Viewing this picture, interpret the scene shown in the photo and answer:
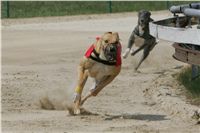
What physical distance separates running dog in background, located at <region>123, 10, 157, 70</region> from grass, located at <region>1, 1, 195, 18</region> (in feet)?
38.8

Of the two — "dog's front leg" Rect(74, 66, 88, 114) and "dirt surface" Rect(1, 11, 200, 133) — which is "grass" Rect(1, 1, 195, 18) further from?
"dog's front leg" Rect(74, 66, 88, 114)

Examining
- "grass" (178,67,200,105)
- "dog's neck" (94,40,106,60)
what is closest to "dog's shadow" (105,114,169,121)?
"dog's neck" (94,40,106,60)

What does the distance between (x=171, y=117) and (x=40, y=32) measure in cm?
1016

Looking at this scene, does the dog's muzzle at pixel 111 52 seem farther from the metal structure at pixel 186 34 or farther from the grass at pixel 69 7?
the grass at pixel 69 7

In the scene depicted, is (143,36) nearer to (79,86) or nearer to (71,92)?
(71,92)

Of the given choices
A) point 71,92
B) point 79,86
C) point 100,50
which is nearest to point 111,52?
point 100,50

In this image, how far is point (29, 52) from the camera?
1430cm

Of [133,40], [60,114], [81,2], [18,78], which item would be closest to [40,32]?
[133,40]

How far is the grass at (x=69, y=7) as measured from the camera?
2559 centimetres

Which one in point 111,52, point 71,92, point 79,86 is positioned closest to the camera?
point 111,52

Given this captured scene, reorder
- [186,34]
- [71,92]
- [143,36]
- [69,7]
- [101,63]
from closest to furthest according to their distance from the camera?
1. [186,34]
2. [101,63]
3. [71,92]
4. [143,36]
5. [69,7]

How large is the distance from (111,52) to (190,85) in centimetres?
276

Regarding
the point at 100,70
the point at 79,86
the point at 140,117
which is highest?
the point at 100,70

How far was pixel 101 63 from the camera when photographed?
26.9ft
